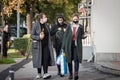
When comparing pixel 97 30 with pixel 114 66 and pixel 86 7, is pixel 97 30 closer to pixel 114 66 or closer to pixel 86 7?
pixel 114 66

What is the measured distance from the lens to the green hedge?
79.3ft

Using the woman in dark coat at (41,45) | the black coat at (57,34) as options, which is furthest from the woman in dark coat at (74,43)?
the black coat at (57,34)

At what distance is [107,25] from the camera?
17000 millimetres

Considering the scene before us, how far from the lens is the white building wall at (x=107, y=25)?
16.9 metres

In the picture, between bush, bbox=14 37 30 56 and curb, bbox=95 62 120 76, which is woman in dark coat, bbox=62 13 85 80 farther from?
bush, bbox=14 37 30 56

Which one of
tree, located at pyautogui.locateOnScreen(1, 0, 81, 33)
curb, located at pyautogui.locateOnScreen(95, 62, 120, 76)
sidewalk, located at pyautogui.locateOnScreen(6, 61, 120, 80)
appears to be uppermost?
tree, located at pyautogui.locateOnScreen(1, 0, 81, 33)

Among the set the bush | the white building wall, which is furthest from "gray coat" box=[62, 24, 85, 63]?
the bush

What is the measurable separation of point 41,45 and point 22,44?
1143 cm

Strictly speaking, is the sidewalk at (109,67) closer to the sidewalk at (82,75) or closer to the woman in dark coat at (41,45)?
the sidewalk at (82,75)

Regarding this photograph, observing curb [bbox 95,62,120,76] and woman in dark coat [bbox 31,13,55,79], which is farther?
curb [bbox 95,62,120,76]

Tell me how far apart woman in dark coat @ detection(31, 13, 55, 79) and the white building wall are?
434 cm

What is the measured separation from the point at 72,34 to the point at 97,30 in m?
4.76

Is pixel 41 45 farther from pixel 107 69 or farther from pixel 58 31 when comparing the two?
pixel 107 69

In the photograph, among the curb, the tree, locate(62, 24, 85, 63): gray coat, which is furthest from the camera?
the tree
